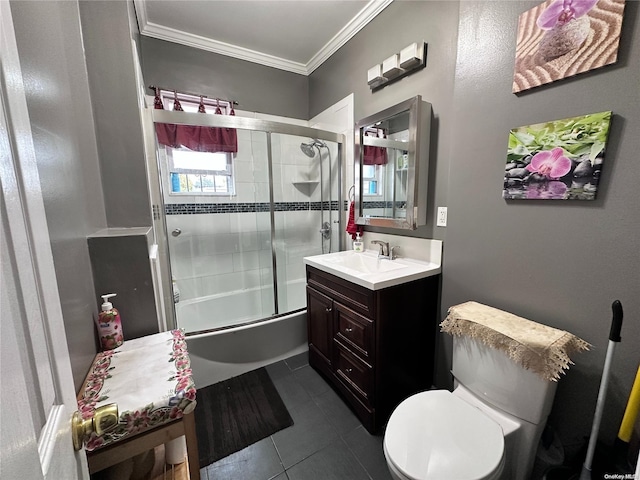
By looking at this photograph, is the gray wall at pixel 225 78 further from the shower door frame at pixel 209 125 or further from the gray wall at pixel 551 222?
the gray wall at pixel 551 222

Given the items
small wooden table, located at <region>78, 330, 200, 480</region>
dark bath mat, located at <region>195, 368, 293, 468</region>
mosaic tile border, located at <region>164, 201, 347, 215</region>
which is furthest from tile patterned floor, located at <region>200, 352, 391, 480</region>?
mosaic tile border, located at <region>164, 201, 347, 215</region>

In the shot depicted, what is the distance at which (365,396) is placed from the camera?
58.7 inches

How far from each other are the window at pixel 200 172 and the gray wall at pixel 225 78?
20.5 inches

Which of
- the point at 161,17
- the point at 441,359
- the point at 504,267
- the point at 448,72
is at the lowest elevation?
the point at 441,359

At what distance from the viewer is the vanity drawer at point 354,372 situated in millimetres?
1470

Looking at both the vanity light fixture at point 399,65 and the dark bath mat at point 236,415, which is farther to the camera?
the vanity light fixture at point 399,65

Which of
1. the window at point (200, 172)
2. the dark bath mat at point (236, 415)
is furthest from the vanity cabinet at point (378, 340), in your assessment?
the window at point (200, 172)

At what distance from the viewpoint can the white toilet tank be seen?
99 cm

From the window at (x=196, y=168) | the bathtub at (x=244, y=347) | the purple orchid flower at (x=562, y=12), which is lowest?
the bathtub at (x=244, y=347)

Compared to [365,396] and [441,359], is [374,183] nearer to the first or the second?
[441,359]

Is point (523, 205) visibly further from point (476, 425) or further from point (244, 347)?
point (244, 347)

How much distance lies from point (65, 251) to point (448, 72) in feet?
6.47

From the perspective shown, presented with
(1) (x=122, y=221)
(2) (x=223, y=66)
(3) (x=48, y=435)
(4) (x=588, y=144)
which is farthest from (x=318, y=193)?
(3) (x=48, y=435)

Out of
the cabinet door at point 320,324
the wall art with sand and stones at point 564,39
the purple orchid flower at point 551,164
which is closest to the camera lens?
the wall art with sand and stones at point 564,39
